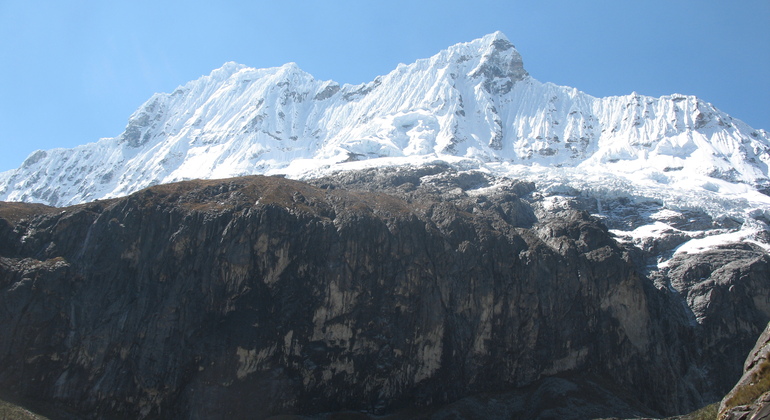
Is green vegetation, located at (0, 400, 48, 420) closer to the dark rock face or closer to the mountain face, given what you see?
the mountain face

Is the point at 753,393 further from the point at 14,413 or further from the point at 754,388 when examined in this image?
the point at 14,413

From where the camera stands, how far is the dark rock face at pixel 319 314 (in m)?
101

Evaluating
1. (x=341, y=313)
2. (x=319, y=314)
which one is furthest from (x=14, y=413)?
(x=341, y=313)

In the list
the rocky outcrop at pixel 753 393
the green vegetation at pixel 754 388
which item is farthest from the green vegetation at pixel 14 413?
the green vegetation at pixel 754 388

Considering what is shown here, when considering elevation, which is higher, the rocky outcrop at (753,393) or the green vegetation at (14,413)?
the rocky outcrop at (753,393)

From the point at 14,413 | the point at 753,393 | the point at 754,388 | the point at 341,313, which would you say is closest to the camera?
the point at 753,393

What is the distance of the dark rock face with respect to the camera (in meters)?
101

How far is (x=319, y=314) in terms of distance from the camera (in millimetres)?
112562

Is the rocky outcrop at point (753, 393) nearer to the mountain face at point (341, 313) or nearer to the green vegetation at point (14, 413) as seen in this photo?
the mountain face at point (341, 313)

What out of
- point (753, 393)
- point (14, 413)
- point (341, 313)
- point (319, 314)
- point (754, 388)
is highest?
point (341, 313)

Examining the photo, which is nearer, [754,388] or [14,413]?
[754,388]

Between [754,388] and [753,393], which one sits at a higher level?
[754,388]

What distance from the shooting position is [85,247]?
112 m

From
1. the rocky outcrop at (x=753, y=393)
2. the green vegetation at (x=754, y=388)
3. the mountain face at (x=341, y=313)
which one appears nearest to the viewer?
the rocky outcrop at (x=753, y=393)
